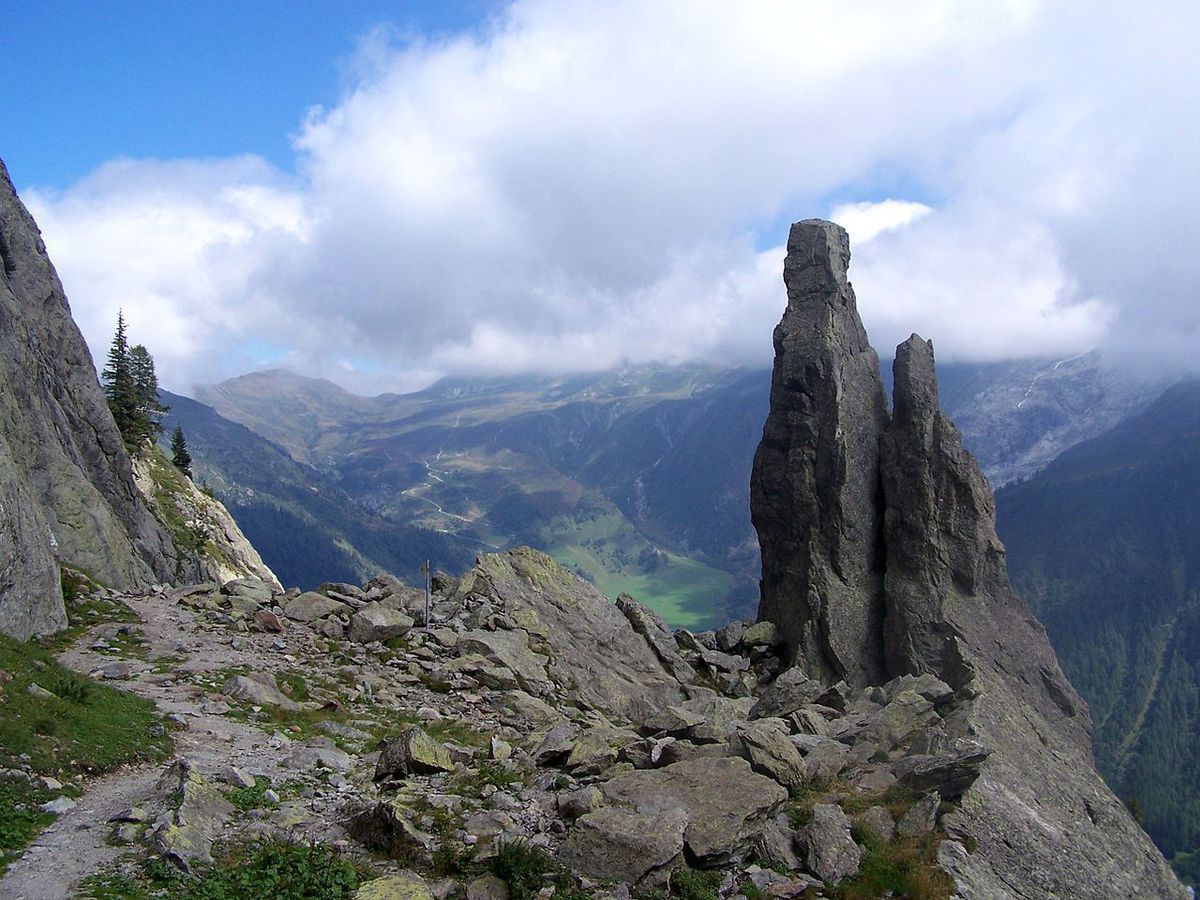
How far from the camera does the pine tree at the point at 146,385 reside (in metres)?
97.4

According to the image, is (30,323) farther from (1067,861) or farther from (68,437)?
(1067,861)

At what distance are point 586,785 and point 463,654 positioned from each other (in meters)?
16.0

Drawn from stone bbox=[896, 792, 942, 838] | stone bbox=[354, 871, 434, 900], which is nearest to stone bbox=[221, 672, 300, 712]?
stone bbox=[354, 871, 434, 900]

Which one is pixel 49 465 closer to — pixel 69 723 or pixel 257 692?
pixel 257 692

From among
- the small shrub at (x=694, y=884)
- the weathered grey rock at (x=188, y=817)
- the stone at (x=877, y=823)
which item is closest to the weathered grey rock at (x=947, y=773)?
the stone at (x=877, y=823)

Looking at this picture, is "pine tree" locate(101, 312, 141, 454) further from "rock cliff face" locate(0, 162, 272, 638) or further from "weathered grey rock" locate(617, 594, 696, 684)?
"weathered grey rock" locate(617, 594, 696, 684)

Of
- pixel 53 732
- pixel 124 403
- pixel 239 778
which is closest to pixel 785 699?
pixel 239 778

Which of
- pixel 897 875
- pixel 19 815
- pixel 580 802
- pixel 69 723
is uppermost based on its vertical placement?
pixel 69 723

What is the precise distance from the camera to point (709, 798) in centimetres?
1912

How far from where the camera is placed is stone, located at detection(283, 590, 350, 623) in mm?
37031

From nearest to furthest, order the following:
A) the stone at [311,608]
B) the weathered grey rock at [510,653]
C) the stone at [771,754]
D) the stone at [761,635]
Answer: the stone at [771,754] < the weathered grey rock at [510,653] < the stone at [311,608] < the stone at [761,635]

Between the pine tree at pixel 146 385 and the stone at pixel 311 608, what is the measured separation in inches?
2661

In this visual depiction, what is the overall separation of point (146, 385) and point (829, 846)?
116617mm

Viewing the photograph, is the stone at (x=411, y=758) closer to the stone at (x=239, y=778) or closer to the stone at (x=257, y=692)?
the stone at (x=239, y=778)
